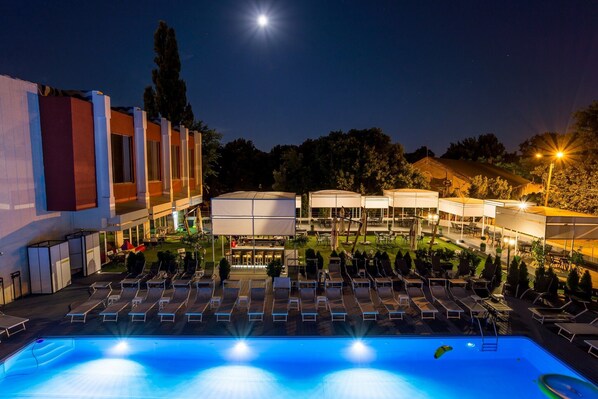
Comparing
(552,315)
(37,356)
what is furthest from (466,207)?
(37,356)

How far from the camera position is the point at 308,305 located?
10.5m

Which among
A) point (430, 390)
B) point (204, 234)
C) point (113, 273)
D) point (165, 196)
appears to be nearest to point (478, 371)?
point (430, 390)

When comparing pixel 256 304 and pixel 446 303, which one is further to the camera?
pixel 446 303

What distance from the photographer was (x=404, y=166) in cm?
3134

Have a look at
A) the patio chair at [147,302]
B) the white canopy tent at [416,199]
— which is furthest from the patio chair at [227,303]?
the white canopy tent at [416,199]

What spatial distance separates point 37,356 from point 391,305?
9324 millimetres

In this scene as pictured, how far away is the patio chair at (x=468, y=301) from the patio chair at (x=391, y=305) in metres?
1.73

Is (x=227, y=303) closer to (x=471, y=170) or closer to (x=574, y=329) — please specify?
(x=574, y=329)

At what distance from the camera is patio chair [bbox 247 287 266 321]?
1001cm

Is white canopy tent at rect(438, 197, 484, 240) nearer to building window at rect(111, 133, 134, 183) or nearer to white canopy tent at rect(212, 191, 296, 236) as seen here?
white canopy tent at rect(212, 191, 296, 236)

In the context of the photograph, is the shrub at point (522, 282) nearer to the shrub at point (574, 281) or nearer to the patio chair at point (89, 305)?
the shrub at point (574, 281)

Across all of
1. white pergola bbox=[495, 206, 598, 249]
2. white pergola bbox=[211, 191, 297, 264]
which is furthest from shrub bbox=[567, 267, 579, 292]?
white pergola bbox=[211, 191, 297, 264]

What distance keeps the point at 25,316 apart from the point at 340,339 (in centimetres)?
897

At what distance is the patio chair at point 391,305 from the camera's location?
10.2 metres
